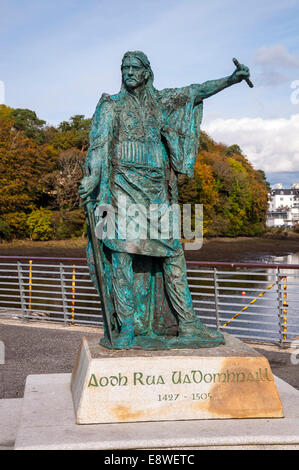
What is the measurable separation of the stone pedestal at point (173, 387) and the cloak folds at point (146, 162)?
26.3 inches

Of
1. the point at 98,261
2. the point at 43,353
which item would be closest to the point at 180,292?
the point at 98,261

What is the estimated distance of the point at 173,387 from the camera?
3980 mm

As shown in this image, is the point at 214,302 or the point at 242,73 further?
the point at 214,302

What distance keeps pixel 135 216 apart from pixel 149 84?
3.68 feet

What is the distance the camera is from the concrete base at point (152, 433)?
3.55 m

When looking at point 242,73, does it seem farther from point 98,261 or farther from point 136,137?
point 98,261

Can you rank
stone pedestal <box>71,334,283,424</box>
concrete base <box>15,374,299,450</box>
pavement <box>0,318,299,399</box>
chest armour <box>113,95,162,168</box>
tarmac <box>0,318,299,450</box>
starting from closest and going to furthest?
1. concrete base <box>15,374,299,450</box>
2. tarmac <box>0,318,299,450</box>
3. stone pedestal <box>71,334,283,424</box>
4. chest armour <box>113,95,162,168</box>
5. pavement <box>0,318,299,399</box>

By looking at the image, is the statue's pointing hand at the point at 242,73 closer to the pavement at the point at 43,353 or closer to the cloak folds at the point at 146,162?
the cloak folds at the point at 146,162

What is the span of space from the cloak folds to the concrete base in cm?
94

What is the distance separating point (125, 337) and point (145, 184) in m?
1.19

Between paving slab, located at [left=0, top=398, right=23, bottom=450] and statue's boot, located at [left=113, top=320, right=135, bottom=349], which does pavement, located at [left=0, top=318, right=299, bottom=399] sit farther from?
statue's boot, located at [left=113, top=320, right=135, bottom=349]

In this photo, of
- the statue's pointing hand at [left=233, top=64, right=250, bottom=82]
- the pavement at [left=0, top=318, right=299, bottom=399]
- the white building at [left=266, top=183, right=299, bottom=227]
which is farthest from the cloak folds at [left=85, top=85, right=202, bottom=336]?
the white building at [left=266, top=183, right=299, bottom=227]

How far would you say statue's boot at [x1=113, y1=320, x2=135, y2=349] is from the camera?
168 inches

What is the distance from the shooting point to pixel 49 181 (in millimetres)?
47250
